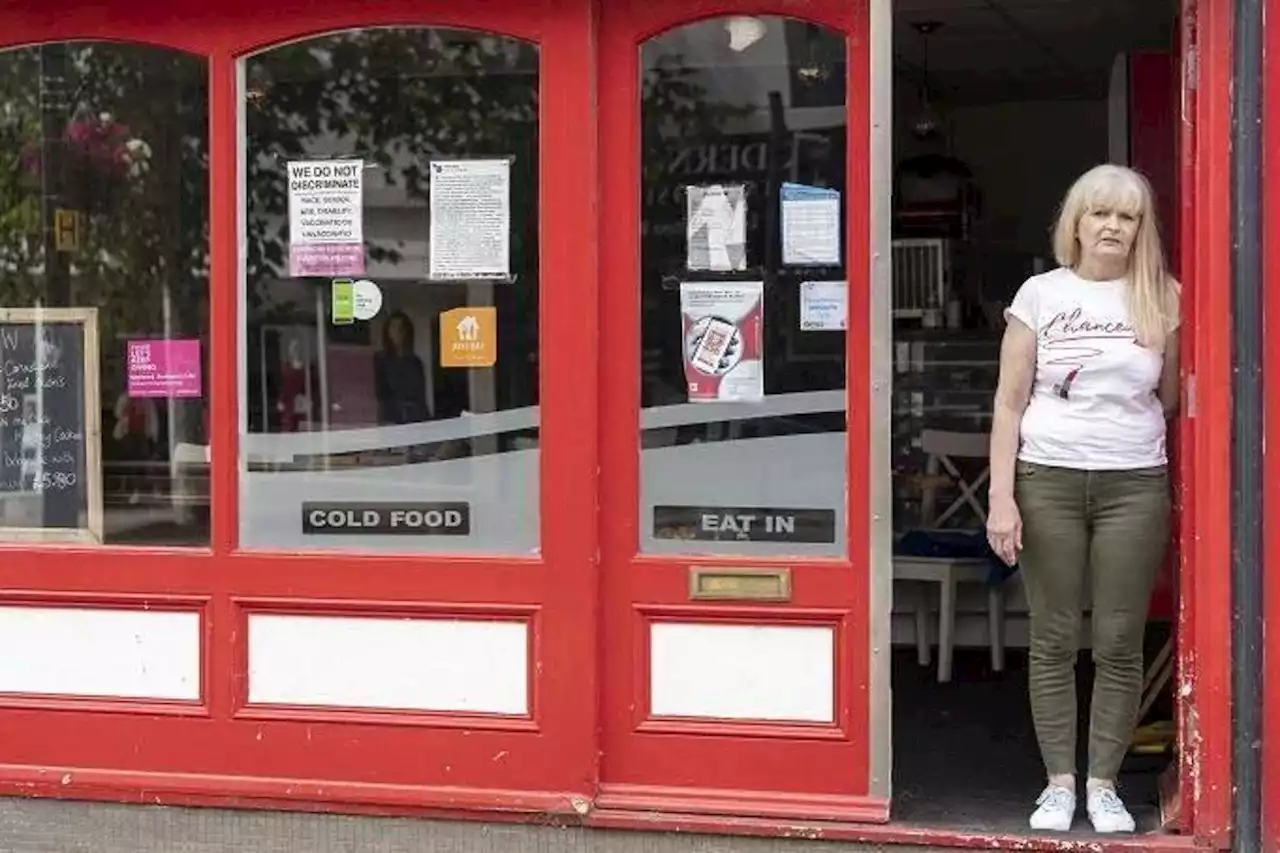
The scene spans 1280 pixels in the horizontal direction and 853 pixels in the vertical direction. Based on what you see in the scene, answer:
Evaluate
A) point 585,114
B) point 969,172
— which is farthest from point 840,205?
point 969,172

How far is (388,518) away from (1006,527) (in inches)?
68.9

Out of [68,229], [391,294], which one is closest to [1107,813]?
[391,294]

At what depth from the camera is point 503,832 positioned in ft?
15.0

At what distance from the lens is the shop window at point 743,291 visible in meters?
4.46

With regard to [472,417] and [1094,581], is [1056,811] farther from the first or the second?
[472,417]

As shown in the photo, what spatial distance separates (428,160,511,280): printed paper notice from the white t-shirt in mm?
1472

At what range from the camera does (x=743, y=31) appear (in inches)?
177

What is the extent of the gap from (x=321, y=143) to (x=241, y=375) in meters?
0.72

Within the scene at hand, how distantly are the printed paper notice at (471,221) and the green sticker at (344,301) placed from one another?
257 mm

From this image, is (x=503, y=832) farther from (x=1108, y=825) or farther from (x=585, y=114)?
(x=585, y=114)

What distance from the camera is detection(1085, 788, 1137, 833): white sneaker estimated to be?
14.2 feet

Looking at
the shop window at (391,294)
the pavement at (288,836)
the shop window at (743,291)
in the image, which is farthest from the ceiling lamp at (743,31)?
the pavement at (288,836)

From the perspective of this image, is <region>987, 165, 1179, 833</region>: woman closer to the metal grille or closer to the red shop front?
the red shop front

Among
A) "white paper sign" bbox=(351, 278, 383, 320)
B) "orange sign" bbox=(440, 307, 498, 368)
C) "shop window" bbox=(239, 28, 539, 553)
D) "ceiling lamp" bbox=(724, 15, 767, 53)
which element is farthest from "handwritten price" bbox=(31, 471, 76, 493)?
"ceiling lamp" bbox=(724, 15, 767, 53)
